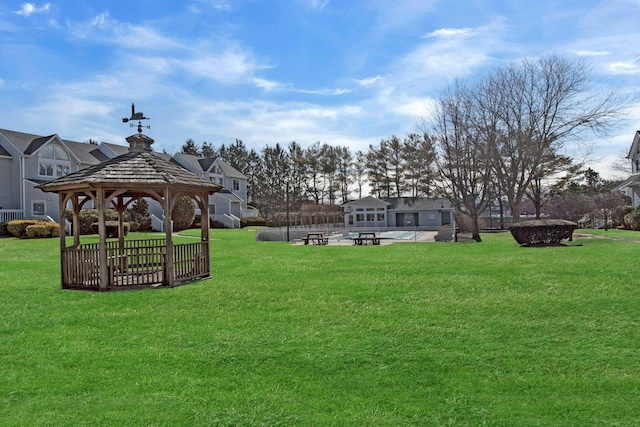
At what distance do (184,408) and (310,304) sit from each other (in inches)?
180

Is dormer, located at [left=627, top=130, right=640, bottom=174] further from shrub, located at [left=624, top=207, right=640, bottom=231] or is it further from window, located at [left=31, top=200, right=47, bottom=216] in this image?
window, located at [left=31, top=200, right=47, bottom=216]

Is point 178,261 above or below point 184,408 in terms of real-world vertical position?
above

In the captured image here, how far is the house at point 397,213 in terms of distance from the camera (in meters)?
52.4

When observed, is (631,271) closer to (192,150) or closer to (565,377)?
(565,377)

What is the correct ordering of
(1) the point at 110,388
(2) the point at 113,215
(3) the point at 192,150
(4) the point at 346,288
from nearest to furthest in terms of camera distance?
1. (1) the point at 110,388
2. (4) the point at 346,288
3. (2) the point at 113,215
4. (3) the point at 192,150

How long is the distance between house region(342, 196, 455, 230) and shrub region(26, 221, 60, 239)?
103ft

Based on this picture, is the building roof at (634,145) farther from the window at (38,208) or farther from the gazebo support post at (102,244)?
the window at (38,208)

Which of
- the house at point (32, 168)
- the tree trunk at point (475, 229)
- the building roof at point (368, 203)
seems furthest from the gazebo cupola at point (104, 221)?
the building roof at point (368, 203)

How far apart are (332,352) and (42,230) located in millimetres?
27850

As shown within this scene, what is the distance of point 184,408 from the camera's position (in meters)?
4.91

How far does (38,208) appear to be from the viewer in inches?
1385

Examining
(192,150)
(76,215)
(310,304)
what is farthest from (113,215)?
(192,150)

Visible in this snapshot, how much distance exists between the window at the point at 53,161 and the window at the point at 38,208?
2347 millimetres

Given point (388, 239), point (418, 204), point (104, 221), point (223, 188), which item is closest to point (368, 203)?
point (418, 204)
